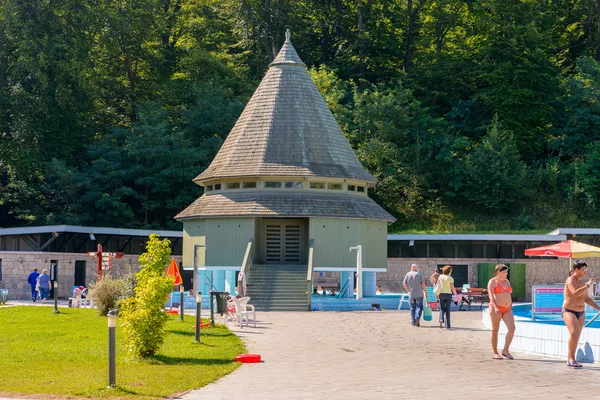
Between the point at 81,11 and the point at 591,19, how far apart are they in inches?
1318

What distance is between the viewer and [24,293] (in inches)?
1608

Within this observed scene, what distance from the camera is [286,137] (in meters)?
38.2

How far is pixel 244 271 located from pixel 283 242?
185 inches

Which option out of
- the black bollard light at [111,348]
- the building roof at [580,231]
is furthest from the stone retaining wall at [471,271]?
the black bollard light at [111,348]

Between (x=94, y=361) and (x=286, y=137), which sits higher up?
(x=286, y=137)

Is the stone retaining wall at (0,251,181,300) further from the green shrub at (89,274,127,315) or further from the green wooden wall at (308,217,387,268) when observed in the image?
the green shrub at (89,274,127,315)

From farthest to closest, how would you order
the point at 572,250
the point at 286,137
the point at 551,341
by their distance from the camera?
1. the point at 286,137
2. the point at 572,250
3. the point at 551,341


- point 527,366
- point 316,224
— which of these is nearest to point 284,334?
point 527,366

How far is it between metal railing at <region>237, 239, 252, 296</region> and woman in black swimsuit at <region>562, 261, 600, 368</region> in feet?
61.0

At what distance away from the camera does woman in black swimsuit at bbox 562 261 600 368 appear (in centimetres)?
1594

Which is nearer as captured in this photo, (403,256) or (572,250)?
(572,250)

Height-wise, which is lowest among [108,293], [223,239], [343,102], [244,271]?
[108,293]

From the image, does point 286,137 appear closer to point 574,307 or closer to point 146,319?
point 146,319

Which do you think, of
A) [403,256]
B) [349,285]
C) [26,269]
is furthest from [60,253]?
[403,256]
